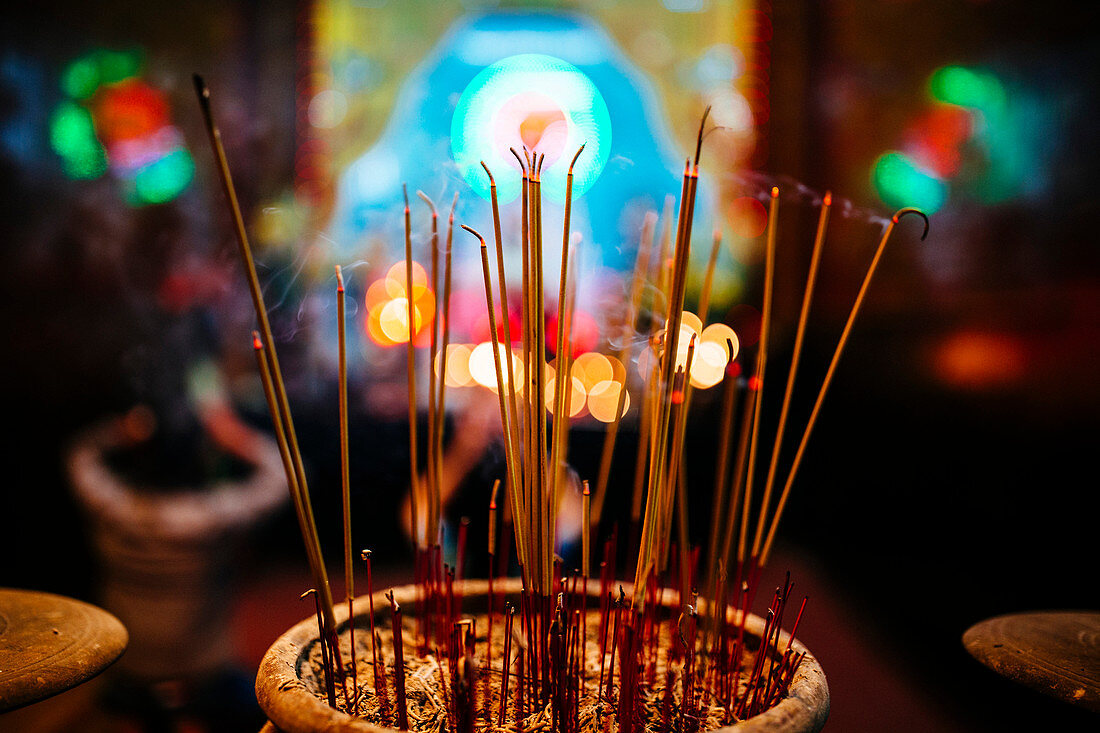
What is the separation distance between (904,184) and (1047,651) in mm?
2267

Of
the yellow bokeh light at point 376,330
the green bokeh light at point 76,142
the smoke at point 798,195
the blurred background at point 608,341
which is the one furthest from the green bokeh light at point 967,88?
the green bokeh light at point 76,142

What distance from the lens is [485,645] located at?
2.52 ft

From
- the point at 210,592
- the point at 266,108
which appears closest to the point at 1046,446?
the point at 210,592

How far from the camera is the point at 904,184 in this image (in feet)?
8.52

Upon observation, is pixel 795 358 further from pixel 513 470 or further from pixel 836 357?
pixel 513 470

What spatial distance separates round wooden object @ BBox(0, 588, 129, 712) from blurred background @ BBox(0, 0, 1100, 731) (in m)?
0.56

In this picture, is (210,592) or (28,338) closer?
(210,592)

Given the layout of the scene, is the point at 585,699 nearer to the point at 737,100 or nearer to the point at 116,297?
the point at 116,297

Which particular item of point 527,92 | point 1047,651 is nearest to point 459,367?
point 527,92

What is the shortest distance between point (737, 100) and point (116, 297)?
8.79 ft

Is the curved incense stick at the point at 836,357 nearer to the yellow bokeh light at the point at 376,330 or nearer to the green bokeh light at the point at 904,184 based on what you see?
the green bokeh light at the point at 904,184

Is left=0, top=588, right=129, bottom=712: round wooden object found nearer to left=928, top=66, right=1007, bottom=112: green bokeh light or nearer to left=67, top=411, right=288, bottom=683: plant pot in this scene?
left=67, top=411, right=288, bottom=683: plant pot

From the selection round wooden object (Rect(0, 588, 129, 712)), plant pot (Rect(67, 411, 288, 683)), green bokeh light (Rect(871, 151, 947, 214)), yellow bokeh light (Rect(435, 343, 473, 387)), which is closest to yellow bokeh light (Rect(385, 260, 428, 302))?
yellow bokeh light (Rect(435, 343, 473, 387))

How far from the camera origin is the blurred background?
1702 millimetres
